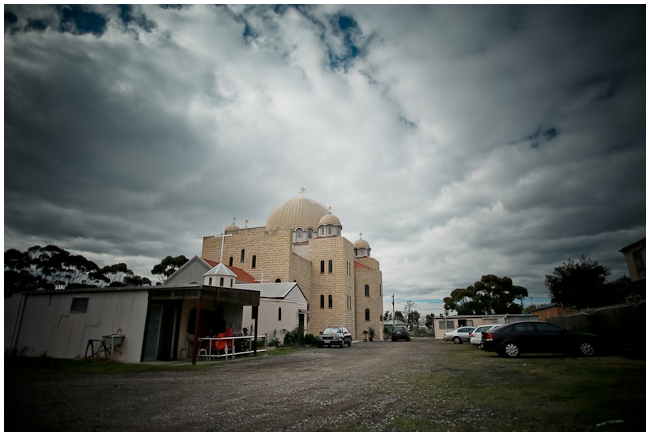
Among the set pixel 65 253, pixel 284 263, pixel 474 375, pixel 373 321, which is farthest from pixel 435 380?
pixel 65 253

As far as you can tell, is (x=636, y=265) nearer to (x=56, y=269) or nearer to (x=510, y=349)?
(x=510, y=349)

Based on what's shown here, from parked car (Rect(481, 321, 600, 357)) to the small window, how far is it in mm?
17308

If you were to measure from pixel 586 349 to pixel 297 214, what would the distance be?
35.0 m

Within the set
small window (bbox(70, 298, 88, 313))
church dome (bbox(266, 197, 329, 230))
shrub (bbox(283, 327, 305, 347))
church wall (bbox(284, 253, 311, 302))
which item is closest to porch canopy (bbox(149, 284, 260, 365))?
small window (bbox(70, 298, 88, 313))

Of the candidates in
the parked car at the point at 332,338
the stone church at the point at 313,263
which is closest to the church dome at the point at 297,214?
the stone church at the point at 313,263

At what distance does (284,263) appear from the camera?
3412 cm

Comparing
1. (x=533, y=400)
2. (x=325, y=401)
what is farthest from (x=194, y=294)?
(x=533, y=400)

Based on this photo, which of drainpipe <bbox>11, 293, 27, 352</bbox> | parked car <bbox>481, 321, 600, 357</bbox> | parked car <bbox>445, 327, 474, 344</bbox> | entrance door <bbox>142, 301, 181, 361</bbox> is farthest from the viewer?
parked car <bbox>445, 327, 474, 344</bbox>

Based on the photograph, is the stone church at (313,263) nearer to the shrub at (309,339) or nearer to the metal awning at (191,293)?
the shrub at (309,339)

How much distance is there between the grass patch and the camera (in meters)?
4.69

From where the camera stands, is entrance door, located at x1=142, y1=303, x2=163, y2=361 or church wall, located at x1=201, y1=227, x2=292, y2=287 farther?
church wall, located at x1=201, y1=227, x2=292, y2=287

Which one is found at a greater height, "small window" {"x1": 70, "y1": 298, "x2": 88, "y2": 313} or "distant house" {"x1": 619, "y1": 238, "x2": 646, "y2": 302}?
"distant house" {"x1": 619, "y1": 238, "x2": 646, "y2": 302}

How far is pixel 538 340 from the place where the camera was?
1277cm

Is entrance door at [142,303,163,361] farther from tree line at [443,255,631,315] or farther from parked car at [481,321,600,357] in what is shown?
tree line at [443,255,631,315]
